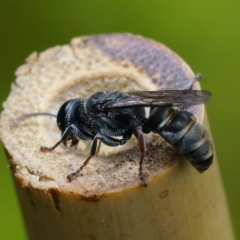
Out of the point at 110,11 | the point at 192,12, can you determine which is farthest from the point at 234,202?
the point at 110,11

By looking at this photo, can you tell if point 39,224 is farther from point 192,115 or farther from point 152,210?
point 192,115

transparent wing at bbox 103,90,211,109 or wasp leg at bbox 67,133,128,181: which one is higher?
transparent wing at bbox 103,90,211,109

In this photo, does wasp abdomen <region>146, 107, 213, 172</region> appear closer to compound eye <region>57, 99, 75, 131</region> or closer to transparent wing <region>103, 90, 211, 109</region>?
transparent wing <region>103, 90, 211, 109</region>

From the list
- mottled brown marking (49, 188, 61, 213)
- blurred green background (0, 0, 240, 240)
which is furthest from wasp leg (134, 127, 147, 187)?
blurred green background (0, 0, 240, 240)

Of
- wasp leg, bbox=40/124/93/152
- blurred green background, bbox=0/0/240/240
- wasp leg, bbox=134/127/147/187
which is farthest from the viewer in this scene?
blurred green background, bbox=0/0/240/240

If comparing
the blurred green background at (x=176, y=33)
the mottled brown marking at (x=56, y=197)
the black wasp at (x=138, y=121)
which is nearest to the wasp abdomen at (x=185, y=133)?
the black wasp at (x=138, y=121)

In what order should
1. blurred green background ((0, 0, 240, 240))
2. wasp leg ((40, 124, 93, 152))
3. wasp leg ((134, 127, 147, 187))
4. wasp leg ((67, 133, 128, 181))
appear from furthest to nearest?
blurred green background ((0, 0, 240, 240))
wasp leg ((40, 124, 93, 152))
wasp leg ((67, 133, 128, 181))
wasp leg ((134, 127, 147, 187))
